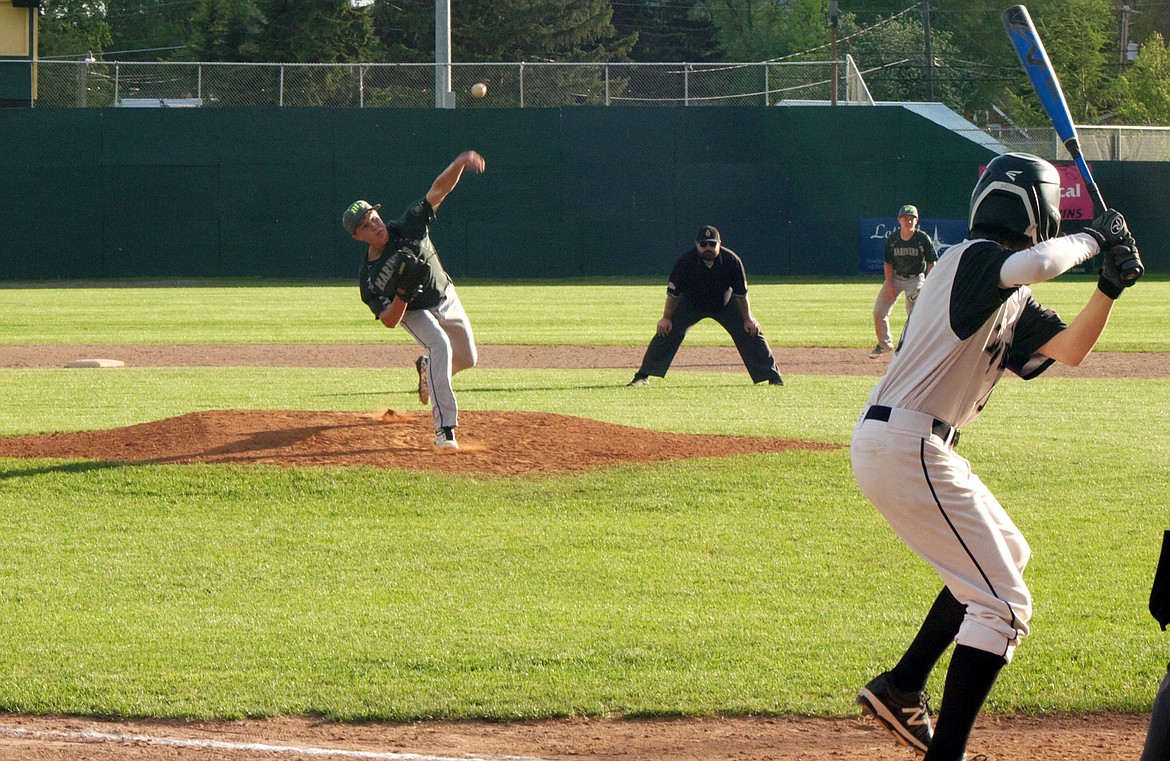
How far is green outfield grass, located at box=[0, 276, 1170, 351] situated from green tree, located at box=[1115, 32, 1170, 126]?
27457 millimetres

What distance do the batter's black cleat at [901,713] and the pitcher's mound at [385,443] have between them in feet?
16.8

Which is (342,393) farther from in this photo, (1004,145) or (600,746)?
(1004,145)

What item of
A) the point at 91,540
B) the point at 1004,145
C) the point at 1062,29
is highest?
the point at 1062,29

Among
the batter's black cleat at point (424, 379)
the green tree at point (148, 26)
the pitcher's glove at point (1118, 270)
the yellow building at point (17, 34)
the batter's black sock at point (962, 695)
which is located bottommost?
the batter's black sock at point (962, 695)

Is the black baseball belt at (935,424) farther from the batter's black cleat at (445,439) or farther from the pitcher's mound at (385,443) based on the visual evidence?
the batter's black cleat at (445,439)

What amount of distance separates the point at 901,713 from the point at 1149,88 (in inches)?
2403

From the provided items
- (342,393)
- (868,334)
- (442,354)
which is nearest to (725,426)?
(442,354)

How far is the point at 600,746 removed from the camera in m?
4.69

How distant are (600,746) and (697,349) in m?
15.8

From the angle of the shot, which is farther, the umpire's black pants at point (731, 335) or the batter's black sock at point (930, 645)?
the umpire's black pants at point (731, 335)

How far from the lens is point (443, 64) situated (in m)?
35.7

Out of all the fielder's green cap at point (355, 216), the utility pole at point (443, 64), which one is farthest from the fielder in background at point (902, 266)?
the utility pole at point (443, 64)

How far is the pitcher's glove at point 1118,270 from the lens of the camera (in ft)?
13.3

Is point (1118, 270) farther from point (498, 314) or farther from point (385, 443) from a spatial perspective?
point (498, 314)
